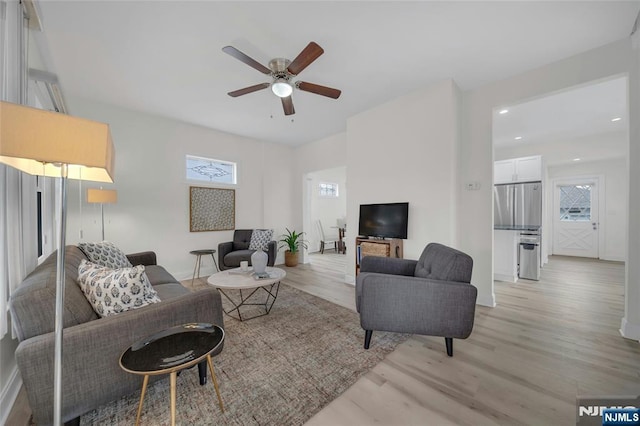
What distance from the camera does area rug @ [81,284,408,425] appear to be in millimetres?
1441

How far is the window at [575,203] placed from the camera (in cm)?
636

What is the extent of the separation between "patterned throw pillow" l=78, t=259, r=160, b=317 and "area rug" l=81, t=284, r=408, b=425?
25.9 inches

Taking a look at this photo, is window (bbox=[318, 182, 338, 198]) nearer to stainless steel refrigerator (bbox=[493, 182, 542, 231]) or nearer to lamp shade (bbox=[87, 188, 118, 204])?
stainless steel refrigerator (bbox=[493, 182, 542, 231])

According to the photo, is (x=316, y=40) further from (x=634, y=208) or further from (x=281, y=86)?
(x=634, y=208)

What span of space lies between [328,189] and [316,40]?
238 inches

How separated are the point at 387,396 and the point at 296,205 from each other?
4894mm

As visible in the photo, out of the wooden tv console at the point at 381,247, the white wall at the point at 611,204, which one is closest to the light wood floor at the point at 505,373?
the wooden tv console at the point at 381,247

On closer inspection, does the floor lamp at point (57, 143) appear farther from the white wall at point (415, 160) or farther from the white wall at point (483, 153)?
the white wall at point (483, 153)

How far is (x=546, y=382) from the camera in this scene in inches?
67.6

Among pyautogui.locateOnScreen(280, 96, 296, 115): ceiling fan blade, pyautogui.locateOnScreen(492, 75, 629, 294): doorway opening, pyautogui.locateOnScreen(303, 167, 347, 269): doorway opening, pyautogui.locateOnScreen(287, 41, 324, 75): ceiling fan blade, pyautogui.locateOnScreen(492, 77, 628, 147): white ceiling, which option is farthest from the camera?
pyautogui.locateOnScreen(303, 167, 347, 269): doorway opening

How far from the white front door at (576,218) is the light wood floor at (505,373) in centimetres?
456

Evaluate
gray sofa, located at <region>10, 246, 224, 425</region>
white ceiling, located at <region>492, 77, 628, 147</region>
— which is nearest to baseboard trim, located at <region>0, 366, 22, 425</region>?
gray sofa, located at <region>10, 246, 224, 425</region>

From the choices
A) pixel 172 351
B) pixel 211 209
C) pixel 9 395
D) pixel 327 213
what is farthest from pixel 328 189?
pixel 9 395

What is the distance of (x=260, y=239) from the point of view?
4797 mm
